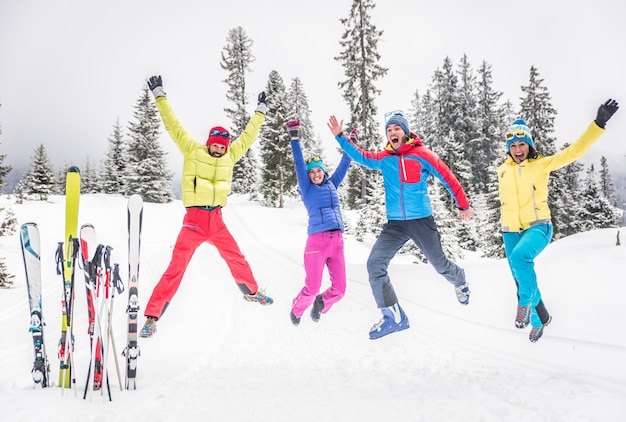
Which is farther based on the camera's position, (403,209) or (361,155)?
(361,155)

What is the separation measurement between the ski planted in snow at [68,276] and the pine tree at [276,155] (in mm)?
23488

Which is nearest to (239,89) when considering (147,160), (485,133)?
(147,160)

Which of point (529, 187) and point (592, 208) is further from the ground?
point (592, 208)

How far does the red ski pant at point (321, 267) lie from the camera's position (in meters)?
5.15

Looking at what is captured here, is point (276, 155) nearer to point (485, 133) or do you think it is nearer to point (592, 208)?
point (485, 133)

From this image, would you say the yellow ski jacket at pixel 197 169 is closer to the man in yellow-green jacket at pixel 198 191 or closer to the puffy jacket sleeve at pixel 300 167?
the man in yellow-green jacket at pixel 198 191

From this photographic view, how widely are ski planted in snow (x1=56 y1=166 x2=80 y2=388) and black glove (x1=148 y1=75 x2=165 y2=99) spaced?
172cm

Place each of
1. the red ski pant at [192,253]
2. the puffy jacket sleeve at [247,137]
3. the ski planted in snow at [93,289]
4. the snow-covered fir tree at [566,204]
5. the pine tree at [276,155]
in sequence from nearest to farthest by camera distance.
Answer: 1. the ski planted in snow at [93,289]
2. the red ski pant at [192,253]
3. the puffy jacket sleeve at [247,137]
4. the snow-covered fir tree at [566,204]
5. the pine tree at [276,155]

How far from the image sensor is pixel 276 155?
27.5 metres

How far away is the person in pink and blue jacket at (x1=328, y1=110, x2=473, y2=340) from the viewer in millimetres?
4789

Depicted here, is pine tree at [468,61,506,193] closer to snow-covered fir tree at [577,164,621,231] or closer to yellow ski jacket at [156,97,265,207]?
snow-covered fir tree at [577,164,621,231]

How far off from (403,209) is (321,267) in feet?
4.62

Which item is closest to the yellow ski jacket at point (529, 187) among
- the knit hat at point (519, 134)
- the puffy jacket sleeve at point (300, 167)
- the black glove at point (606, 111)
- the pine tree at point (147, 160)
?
the black glove at point (606, 111)

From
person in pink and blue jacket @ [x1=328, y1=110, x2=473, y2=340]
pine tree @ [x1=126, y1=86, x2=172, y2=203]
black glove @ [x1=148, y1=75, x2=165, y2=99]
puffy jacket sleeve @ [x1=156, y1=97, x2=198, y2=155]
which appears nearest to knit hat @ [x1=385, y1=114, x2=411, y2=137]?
person in pink and blue jacket @ [x1=328, y1=110, x2=473, y2=340]
